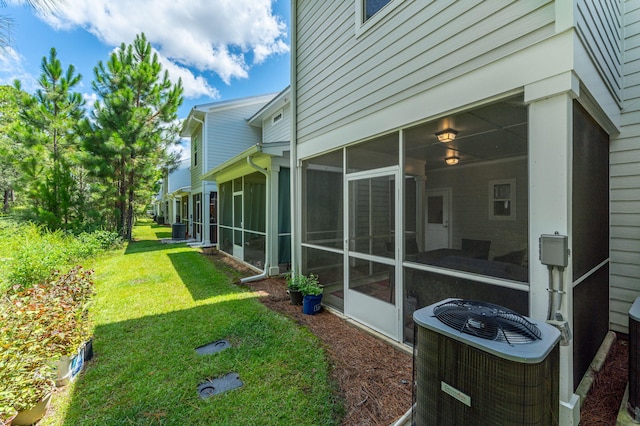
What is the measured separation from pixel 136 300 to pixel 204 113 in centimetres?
939

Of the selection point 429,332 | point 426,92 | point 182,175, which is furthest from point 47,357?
point 182,175

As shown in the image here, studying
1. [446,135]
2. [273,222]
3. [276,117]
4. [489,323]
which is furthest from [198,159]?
[489,323]

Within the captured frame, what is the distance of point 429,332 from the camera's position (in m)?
1.75

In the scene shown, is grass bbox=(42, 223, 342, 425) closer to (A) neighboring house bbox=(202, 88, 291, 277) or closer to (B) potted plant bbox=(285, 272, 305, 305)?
(B) potted plant bbox=(285, 272, 305, 305)

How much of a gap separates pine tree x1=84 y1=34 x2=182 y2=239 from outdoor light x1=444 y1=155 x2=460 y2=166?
12.4 metres

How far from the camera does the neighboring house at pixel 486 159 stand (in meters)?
2.04

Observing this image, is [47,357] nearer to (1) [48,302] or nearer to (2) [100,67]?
(1) [48,302]

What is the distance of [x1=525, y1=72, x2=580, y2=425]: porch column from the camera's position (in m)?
1.95

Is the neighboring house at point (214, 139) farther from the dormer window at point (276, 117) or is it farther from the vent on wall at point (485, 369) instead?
the vent on wall at point (485, 369)

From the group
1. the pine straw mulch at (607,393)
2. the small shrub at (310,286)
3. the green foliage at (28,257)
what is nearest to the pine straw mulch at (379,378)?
the pine straw mulch at (607,393)

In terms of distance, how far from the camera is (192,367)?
114 inches

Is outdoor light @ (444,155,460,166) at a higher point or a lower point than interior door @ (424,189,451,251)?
higher

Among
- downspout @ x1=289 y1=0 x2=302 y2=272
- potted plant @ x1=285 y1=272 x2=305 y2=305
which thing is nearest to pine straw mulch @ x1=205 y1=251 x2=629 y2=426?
potted plant @ x1=285 y1=272 x2=305 y2=305

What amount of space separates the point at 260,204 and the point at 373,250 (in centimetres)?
441
